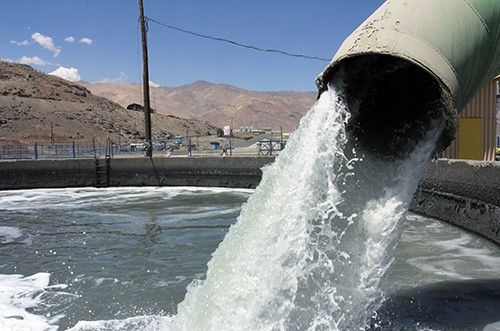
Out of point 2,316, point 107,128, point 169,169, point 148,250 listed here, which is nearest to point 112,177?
point 169,169

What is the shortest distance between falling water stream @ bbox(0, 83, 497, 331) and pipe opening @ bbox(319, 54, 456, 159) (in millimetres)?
112

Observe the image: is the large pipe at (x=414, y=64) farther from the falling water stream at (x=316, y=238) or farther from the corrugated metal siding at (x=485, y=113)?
the corrugated metal siding at (x=485, y=113)

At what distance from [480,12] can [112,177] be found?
1588 cm

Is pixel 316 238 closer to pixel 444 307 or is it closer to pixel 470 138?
pixel 444 307

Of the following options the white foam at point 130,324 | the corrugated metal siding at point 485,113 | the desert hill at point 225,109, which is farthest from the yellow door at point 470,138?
the desert hill at point 225,109

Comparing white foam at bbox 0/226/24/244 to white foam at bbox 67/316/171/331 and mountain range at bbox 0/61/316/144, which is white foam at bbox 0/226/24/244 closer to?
white foam at bbox 67/316/171/331

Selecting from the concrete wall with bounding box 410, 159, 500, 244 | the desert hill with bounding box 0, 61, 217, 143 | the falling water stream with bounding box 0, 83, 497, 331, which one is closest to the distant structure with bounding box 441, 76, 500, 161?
the concrete wall with bounding box 410, 159, 500, 244

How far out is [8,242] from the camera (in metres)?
9.41

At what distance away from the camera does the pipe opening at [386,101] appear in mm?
4832

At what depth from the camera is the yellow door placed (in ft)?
42.9

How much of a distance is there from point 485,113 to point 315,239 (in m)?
10.7

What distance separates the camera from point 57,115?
6619 cm

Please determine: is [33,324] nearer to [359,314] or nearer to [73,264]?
[73,264]

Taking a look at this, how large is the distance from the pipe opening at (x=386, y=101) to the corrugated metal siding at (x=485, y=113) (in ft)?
27.9
